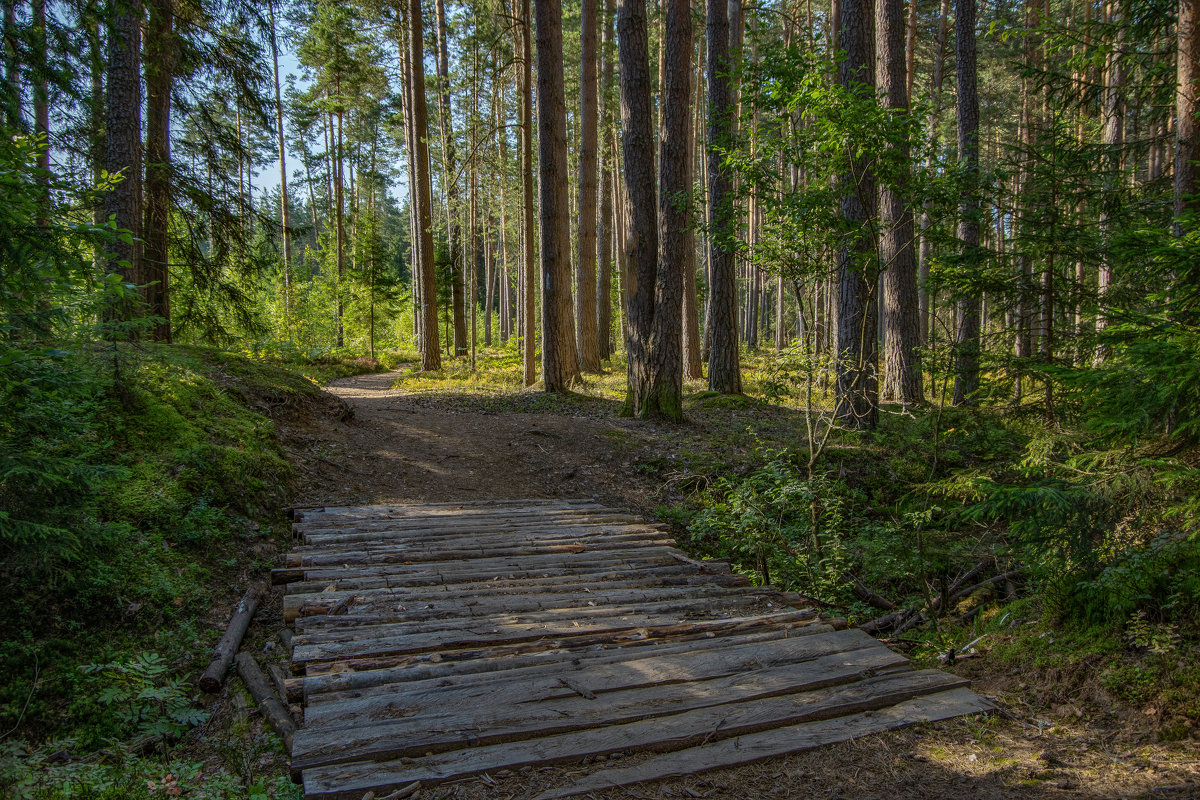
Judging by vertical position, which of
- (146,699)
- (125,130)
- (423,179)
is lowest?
(146,699)

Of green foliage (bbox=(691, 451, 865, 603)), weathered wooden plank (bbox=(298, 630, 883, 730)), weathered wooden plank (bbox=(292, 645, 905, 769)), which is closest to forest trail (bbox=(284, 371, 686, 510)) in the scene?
green foliage (bbox=(691, 451, 865, 603))

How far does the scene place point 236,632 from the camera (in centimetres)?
469

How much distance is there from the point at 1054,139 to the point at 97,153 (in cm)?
1190

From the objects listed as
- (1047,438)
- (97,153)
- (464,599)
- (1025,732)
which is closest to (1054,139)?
(1047,438)

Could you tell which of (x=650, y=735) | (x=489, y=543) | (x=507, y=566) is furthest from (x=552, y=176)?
(x=650, y=735)

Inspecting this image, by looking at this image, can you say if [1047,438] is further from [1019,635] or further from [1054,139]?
[1054,139]

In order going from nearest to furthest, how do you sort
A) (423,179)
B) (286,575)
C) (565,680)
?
(565,680) → (286,575) → (423,179)

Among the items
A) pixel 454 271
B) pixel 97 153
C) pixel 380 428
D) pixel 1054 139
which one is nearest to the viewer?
pixel 1054 139

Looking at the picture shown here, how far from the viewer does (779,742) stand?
3320 mm

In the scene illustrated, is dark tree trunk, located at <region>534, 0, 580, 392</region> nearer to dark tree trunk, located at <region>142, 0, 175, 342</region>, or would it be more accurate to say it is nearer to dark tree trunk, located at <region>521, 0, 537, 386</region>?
dark tree trunk, located at <region>521, 0, 537, 386</region>

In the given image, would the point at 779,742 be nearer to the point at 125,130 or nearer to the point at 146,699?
the point at 146,699

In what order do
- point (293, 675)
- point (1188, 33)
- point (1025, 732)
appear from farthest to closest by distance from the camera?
1. point (1188, 33)
2. point (293, 675)
3. point (1025, 732)

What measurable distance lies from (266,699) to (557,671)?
168 cm

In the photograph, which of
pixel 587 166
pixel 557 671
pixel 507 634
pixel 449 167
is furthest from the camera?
pixel 449 167
